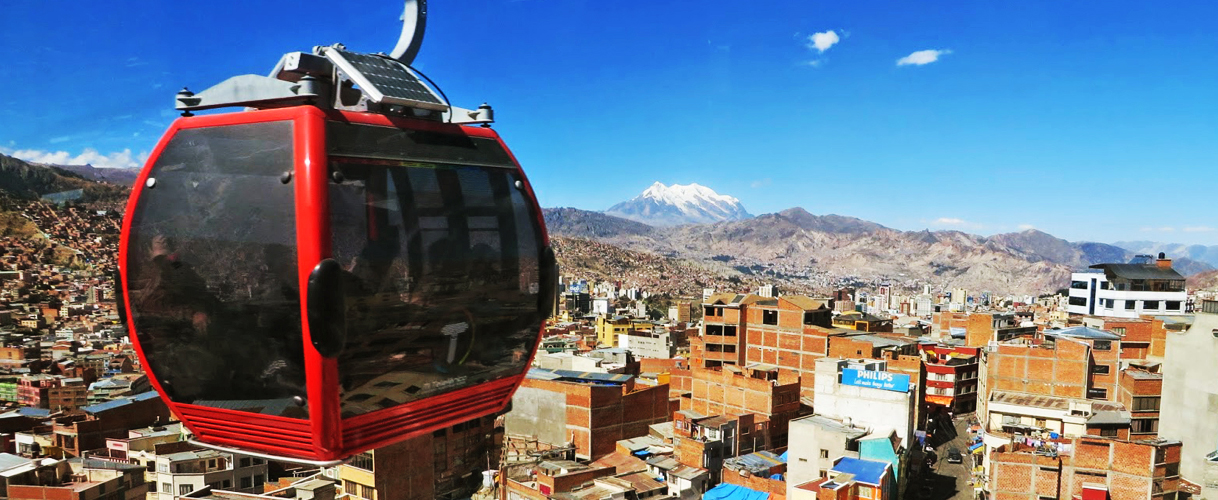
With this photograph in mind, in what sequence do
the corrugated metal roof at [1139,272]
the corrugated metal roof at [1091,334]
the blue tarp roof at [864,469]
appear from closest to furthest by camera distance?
the blue tarp roof at [864,469], the corrugated metal roof at [1091,334], the corrugated metal roof at [1139,272]

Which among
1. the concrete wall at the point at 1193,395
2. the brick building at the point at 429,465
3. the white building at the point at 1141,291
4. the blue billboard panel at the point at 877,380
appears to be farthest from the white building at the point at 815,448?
the white building at the point at 1141,291

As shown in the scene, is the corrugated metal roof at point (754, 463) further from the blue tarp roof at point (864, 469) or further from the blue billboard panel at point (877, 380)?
the blue billboard panel at point (877, 380)

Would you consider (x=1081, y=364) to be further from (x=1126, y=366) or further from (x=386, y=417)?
(x=386, y=417)

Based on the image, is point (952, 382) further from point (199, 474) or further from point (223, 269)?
point (223, 269)

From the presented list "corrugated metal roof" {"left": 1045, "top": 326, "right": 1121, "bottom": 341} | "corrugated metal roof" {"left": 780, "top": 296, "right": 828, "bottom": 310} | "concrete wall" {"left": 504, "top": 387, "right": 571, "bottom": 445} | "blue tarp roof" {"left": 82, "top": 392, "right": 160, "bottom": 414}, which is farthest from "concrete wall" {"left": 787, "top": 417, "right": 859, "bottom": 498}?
"blue tarp roof" {"left": 82, "top": 392, "right": 160, "bottom": 414}

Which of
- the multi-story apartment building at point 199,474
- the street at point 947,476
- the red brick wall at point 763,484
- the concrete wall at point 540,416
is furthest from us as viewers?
the concrete wall at point 540,416

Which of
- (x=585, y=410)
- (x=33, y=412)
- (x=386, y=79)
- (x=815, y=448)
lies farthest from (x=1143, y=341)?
(x=33, y=412)

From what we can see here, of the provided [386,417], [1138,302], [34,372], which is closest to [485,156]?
[386,417]

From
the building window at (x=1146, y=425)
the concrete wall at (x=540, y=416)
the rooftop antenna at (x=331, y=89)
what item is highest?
the rooftop antenna at (x=331, y=89)
